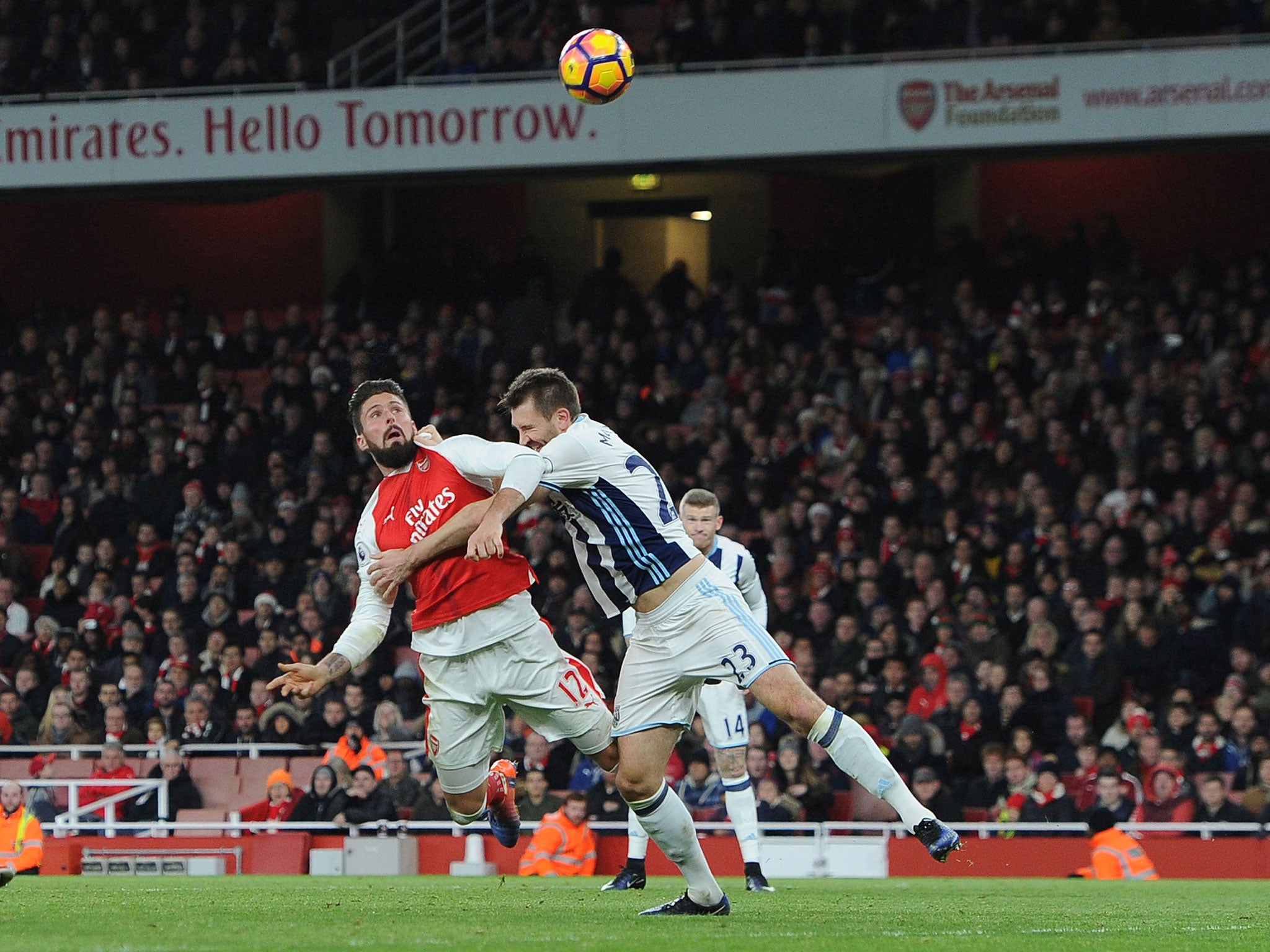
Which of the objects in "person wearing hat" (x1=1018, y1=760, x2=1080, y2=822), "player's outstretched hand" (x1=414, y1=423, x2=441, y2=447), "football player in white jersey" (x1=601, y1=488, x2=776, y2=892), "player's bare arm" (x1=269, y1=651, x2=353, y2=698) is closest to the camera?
"player's bare arm" (x1=269, y1=651, x2=353, y2=698)

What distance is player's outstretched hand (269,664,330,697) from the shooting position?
773cm

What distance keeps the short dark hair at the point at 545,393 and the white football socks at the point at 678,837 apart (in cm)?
165

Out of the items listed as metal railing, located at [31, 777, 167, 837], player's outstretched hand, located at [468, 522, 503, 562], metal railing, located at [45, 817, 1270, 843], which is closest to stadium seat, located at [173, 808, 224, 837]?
metal railing, located at [45, 817, 1270, 843]

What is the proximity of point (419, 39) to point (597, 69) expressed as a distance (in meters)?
11.5

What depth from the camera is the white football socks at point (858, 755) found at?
7781mm

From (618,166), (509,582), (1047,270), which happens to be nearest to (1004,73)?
(1047,270)

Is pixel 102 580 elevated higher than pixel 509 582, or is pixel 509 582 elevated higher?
pixel 102 580

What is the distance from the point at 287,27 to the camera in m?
23.3

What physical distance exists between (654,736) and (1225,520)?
1117cm

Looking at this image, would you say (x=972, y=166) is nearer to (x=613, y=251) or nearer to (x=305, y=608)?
(x=613, y=251)

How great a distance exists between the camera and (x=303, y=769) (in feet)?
57.1

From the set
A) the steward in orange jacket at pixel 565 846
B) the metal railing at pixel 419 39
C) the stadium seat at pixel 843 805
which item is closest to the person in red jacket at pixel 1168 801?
the stadium seat at pixel 843 805

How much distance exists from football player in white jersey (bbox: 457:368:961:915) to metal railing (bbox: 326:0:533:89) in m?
14.2

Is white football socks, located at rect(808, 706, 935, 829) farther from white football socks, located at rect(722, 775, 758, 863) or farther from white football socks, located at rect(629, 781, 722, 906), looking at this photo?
white football socks, located at rect(722, 775, 758, 863)
